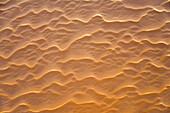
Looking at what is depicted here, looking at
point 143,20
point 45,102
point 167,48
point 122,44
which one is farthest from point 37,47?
point 167,48

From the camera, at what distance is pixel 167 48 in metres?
0.96

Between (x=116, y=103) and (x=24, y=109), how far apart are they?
1.73 ft

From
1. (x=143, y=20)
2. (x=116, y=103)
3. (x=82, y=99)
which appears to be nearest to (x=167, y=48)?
(x=143, y=20)

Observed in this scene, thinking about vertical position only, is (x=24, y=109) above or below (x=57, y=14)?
below

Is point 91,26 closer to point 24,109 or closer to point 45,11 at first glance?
point 45,11

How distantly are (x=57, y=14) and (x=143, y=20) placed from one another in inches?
18.8

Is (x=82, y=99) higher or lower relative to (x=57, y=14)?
lower

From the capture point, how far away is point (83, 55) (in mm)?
939

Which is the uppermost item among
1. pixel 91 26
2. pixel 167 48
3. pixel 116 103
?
pixel 91 26

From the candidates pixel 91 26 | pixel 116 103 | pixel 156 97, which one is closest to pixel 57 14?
pixel 91 26

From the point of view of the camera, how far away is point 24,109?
0.95 meters

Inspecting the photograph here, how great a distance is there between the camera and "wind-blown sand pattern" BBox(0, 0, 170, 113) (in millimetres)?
914

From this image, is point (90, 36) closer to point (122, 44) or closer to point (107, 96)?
point (122, 44)

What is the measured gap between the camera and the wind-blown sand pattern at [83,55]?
91 centimetres
